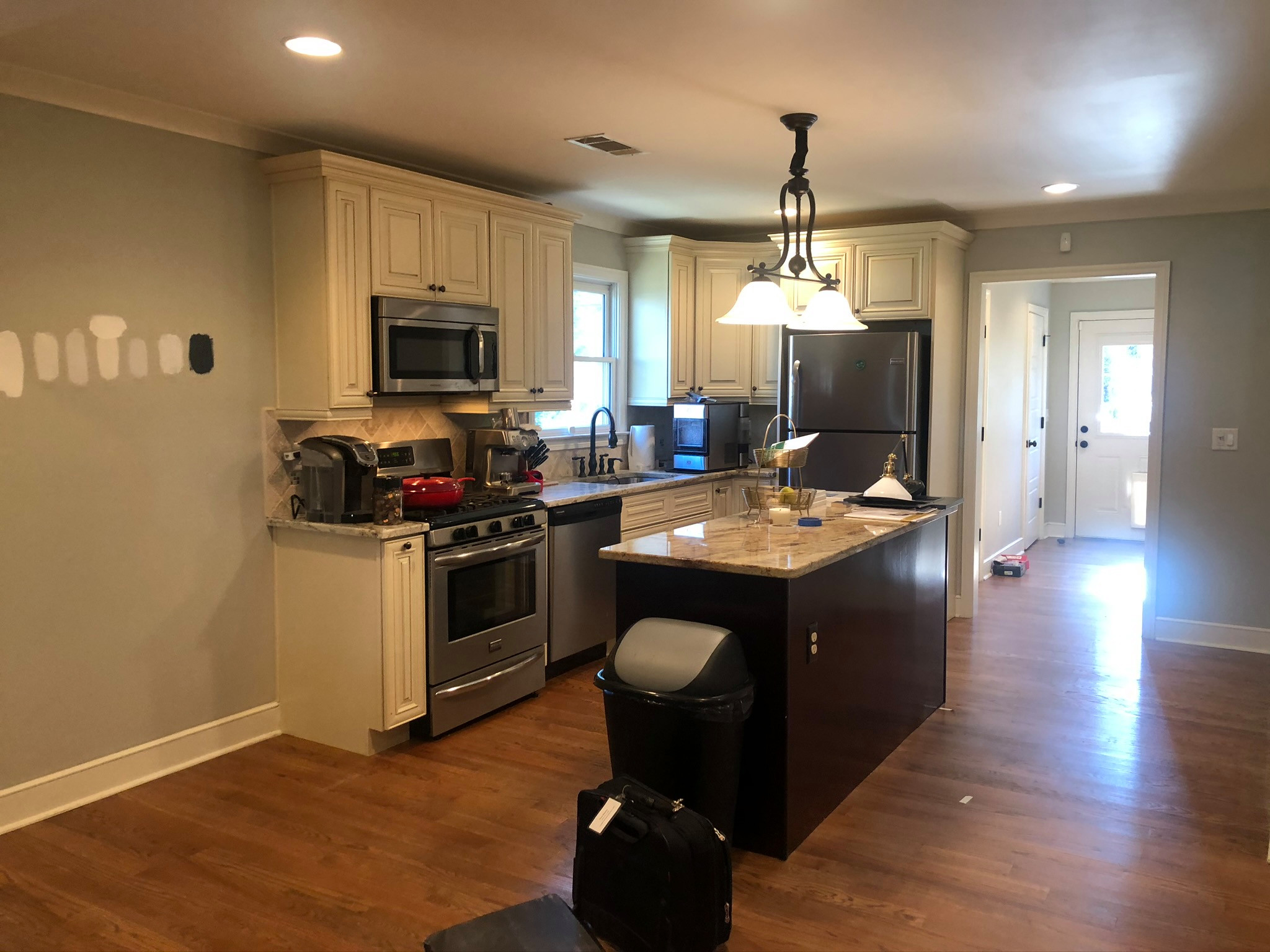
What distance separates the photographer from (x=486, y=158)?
4.26 meters

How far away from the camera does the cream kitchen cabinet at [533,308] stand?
455cm

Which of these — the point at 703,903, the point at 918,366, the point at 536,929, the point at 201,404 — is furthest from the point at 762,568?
the point at 918,366

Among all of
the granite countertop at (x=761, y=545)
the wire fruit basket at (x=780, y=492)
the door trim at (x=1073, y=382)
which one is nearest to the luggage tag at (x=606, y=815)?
the granite countertop at (x=761, y=545)

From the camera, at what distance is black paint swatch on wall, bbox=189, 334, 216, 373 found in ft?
11.8

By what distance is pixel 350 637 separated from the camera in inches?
149

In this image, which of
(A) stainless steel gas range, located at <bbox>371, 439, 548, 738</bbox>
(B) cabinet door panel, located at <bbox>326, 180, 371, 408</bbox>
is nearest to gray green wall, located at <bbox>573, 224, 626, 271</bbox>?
(A) stainless steel gas range, located at <bbox>371, 439, 548, 738</bbox>

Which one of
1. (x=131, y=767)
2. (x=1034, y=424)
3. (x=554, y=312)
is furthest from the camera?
(x=1034, y=424)

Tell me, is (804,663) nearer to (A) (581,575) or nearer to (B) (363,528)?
(B) (363,528)

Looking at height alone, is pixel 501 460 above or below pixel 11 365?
below

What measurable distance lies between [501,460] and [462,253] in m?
0.94

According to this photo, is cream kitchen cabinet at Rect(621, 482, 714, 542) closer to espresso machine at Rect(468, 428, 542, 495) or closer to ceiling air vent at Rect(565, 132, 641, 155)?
espresso machine at Rect(468, 428, 542, 495)

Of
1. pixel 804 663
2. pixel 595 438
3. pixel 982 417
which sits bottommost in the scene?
pixel 804 663

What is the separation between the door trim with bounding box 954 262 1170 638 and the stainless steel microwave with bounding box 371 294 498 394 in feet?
9.81

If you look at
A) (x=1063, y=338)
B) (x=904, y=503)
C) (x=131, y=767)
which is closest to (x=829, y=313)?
(x=904, y=503)
